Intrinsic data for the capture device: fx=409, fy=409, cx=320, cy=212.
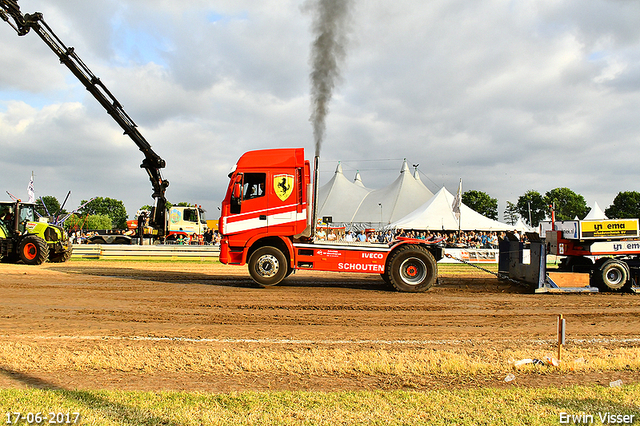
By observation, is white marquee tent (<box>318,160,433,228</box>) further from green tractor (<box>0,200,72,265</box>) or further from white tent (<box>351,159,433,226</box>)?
green tractor (<box>0,200,72,265</box>)

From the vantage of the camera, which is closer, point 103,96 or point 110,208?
point 103,96

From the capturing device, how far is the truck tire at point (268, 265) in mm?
9891

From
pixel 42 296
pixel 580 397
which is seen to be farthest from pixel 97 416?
pixel 42 296

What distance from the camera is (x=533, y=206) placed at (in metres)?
86.7

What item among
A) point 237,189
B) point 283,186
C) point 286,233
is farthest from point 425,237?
point 237,189

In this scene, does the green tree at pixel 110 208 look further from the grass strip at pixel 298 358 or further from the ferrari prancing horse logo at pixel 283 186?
the grass strip at pixel 298 358

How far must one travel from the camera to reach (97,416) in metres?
3.16

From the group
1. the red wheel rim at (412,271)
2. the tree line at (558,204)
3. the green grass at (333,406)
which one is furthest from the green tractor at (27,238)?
the tree line at (558,204)

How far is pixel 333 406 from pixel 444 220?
3331cm

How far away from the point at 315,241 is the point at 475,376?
6245mm

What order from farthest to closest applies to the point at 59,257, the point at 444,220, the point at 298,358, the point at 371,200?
the point at 371,200 → the point at 444,220 → the point at 59,257 → the point at 298,358

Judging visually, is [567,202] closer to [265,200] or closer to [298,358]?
[265,200]

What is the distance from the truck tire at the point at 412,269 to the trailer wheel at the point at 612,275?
12.7 ft

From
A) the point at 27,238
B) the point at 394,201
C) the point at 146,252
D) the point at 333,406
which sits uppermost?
the point at 394,201
